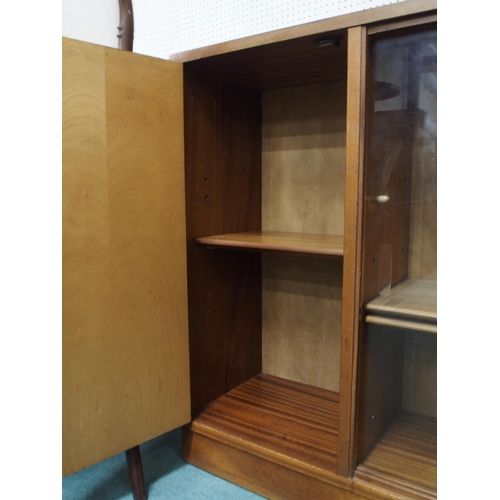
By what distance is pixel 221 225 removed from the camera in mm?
1739

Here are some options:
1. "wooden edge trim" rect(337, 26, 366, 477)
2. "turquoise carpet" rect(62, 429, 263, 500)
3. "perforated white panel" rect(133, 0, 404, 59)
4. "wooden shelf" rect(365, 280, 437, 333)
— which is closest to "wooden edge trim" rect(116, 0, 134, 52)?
"perforated white panel" rect(133, 0, 404, 59)

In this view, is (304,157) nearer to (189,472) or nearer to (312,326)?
(312,326)

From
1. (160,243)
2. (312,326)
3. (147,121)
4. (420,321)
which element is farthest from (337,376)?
(147,121)

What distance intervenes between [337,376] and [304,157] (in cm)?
83

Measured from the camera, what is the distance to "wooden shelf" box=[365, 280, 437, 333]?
1183 mm

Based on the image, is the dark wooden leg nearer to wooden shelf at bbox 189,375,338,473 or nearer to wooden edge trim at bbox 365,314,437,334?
wooden shelf at bbox 189,375,338,473

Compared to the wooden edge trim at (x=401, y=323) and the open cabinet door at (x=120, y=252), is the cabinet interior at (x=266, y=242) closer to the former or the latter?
the open cabinet door at (x=120, y=252)

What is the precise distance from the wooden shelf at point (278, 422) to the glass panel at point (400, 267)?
18 centimetres

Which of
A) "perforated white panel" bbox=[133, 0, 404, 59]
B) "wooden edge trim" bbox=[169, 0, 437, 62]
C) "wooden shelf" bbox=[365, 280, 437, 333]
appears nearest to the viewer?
"wooden edge trim" bbox=[169, 0, 437, 62]

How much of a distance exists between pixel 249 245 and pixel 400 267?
446 millimetres

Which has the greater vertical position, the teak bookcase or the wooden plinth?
the teak bookcase

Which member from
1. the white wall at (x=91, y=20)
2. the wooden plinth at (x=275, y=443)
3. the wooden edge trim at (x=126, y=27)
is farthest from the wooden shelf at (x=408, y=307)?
the white wall at (x=91, y=20)

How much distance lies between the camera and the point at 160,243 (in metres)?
1.45

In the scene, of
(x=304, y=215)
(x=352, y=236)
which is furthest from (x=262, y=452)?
(x=304, y=215)
